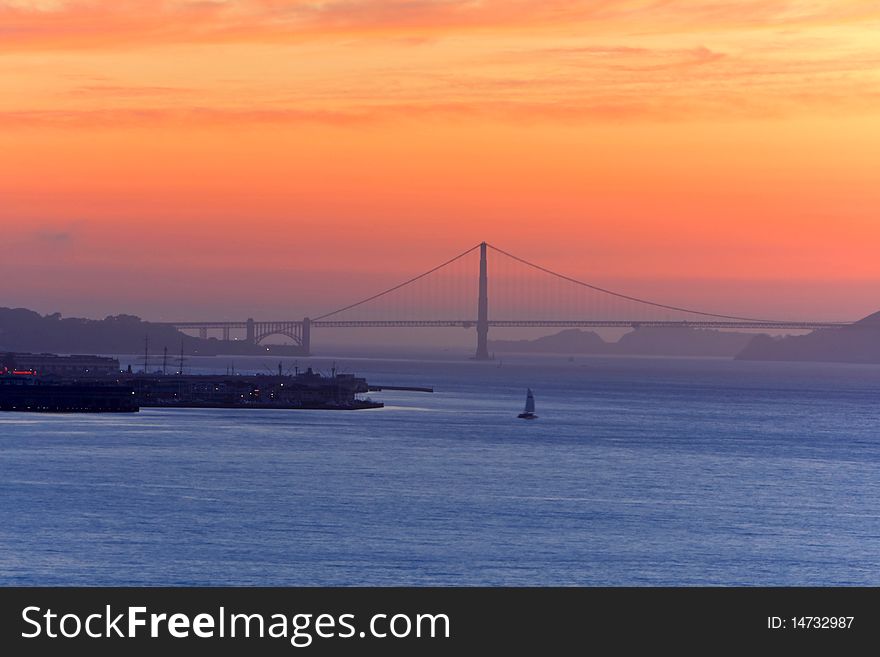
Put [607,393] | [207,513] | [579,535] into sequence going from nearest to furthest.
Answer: [579,535] < [207,513] < [607,393]

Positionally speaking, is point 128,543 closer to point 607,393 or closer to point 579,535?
point 579,535

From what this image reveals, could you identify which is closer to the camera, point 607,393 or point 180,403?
point 180,403

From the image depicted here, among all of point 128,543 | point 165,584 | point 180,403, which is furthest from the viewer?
point 180,403

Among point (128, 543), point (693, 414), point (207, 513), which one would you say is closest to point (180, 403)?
point (693, 414)

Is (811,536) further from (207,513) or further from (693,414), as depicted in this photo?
(693,414)
